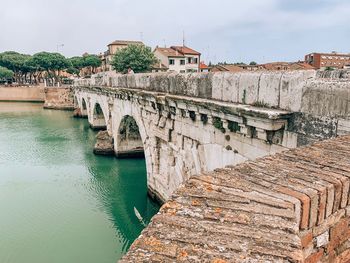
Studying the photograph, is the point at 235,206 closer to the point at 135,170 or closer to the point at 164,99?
the point at 164,99

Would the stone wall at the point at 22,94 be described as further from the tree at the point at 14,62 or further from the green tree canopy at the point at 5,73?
the tree at the point at 14,62

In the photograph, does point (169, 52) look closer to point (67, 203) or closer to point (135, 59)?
point (135, 59)

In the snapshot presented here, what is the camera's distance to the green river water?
34.1 ft

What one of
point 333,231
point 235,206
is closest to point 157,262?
point 235,206

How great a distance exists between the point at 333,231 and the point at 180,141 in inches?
287

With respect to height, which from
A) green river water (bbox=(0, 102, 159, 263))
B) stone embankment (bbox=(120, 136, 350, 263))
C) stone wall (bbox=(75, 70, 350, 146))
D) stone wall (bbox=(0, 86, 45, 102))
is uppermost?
stone wall (bbox=(75, 70, 350, 146))

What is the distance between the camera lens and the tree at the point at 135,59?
140 feet

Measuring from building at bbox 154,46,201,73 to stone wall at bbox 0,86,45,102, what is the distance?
2246 cm

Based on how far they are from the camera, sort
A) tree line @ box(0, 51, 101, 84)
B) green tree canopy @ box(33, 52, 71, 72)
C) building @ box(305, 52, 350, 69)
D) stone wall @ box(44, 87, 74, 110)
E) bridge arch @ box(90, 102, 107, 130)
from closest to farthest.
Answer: bridge arch @ box(90, 102, 107, 130)
stone wall @ box(44, 87, 74, 110)
building @ box(305, 52, 350, 69)
green tree canopy @ box(33, 52, 71, 72)
tree line @ box(0, 51, 101, 84)

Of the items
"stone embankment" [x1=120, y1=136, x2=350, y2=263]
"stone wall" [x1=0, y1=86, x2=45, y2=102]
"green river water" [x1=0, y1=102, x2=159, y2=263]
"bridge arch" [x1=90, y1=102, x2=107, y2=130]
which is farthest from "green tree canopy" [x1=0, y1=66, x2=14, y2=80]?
"stone embankment" [x1=120, y1=136, x2=350, y2=263]

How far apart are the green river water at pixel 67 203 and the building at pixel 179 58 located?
3128 centimetres

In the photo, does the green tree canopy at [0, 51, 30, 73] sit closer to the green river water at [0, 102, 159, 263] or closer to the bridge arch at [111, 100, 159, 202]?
the green river water at [0, 102, 159, 263]

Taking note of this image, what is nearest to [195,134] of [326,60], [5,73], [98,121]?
[98,121]

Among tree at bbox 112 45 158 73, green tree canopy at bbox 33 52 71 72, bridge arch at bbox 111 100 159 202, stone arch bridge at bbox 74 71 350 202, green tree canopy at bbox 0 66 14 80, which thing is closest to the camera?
stone arch bridge at bbox 74 71 350 202
